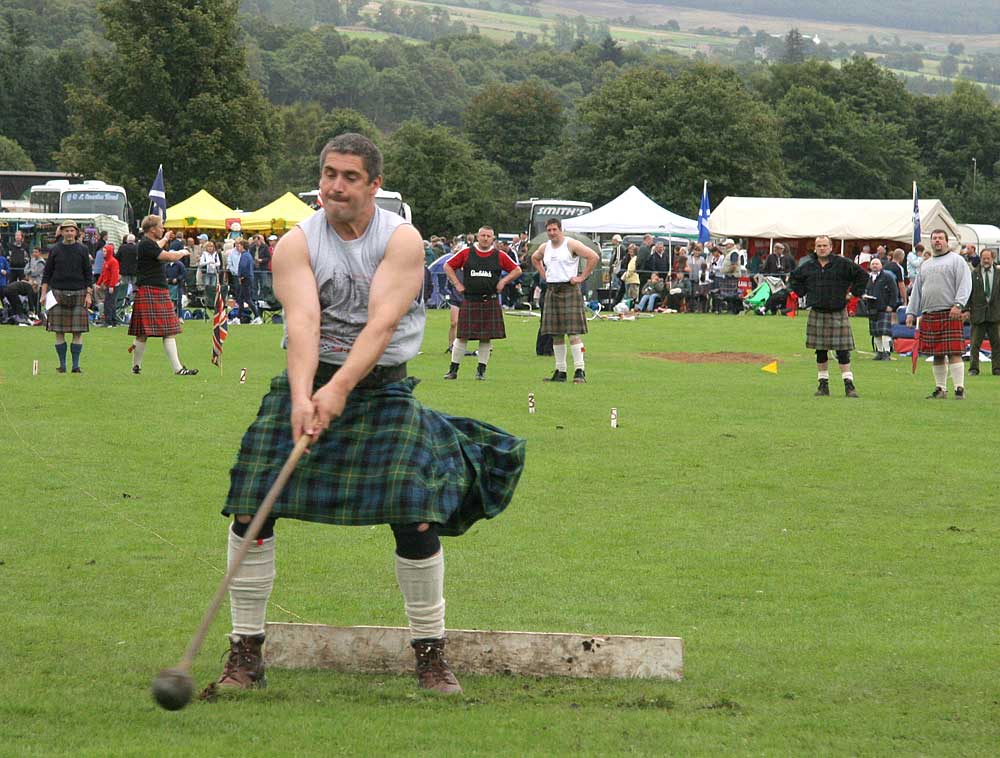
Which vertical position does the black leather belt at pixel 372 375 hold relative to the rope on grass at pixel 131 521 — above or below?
above

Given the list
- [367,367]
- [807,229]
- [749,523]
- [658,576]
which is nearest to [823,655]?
[658,576]

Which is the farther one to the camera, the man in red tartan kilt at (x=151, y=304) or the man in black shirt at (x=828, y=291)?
the man in red tartan kilt at (x=151, y=304)

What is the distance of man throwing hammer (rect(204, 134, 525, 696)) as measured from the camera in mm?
4230

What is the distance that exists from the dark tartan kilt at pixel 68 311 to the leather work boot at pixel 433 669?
38.9 feet

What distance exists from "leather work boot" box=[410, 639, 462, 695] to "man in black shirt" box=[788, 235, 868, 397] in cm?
1025

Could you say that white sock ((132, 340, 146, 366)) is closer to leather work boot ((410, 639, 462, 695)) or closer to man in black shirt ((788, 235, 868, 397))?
man in black shirt ((788, 235, 868, 397))

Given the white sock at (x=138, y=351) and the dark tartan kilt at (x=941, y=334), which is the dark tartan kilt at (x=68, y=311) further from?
the dark tartan kilt at (x=941, y=334)

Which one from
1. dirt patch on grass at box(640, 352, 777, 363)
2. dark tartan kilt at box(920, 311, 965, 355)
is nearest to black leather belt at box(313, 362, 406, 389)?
dark tartan kilt at box(920, 311, 965, 355)

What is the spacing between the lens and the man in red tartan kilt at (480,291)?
1579cm

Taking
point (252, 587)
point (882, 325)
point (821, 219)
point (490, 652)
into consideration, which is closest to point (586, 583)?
point (490, 652)

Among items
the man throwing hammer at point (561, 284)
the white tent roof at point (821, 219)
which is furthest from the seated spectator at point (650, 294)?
the man throwing hammer at point (561, 284)

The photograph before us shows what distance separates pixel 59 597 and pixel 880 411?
930 cm

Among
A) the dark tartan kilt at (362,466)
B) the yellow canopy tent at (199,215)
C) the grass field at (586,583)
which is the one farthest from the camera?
the yellow canopy tent at (199,215)

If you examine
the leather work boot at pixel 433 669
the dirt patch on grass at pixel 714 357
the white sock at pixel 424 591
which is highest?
the white sock at pixel 424 591
